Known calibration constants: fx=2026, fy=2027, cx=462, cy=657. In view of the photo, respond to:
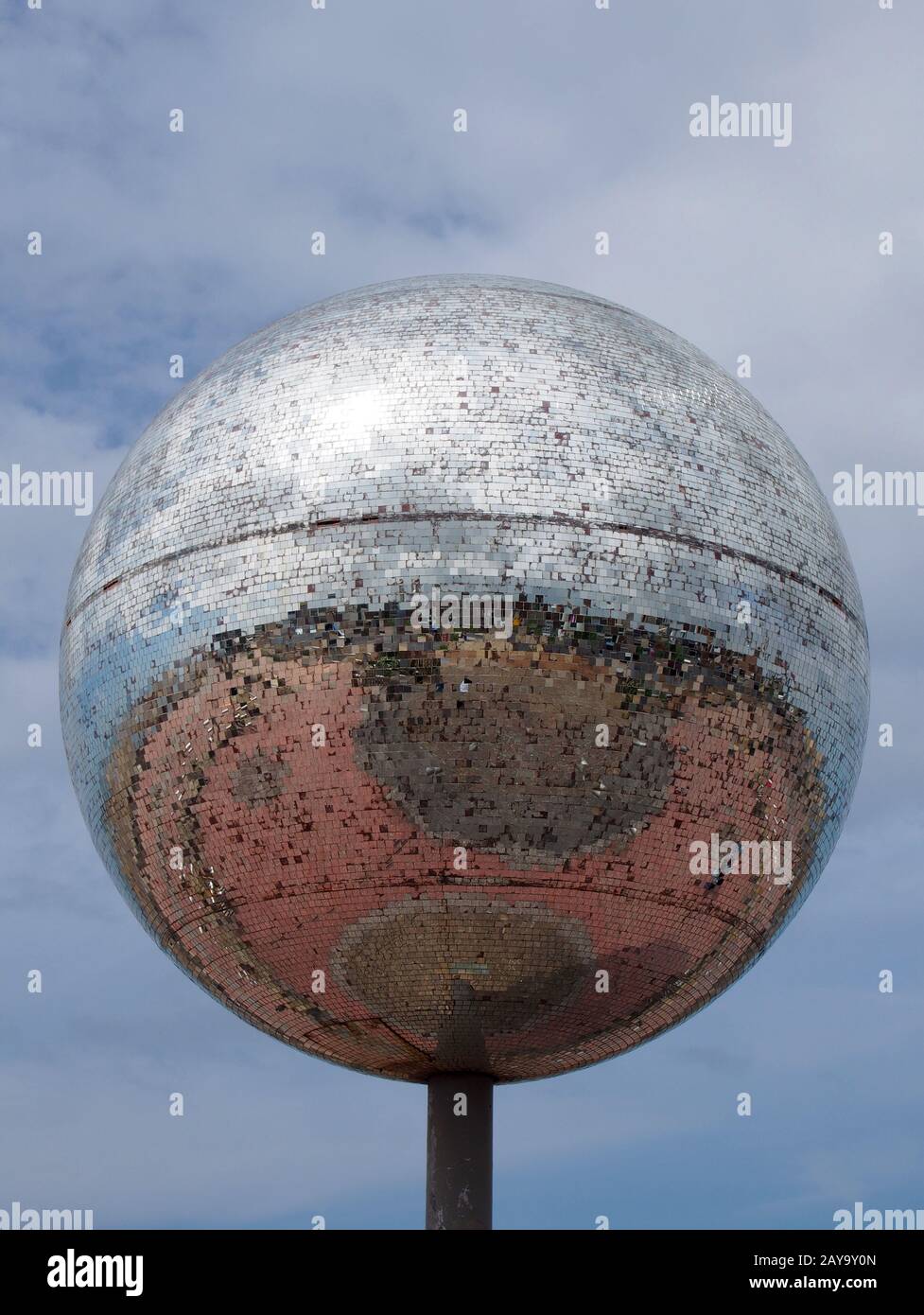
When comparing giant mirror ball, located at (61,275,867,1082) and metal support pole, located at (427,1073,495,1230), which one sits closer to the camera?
giant mirror ball, located at (61,275,867,1082)

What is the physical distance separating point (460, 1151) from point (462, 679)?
16.5 ft

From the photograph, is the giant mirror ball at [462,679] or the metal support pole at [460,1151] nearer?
the giant mirror ball at [462,679]

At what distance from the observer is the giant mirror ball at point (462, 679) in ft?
55.3

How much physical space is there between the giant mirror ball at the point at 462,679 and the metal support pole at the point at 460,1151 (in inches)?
18.1

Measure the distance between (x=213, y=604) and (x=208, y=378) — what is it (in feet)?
8.94

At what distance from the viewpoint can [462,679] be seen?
1675cm

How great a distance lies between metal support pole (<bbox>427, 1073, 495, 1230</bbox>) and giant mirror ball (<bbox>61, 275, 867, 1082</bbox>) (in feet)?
1.51

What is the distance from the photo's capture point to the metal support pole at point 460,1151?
18984mm

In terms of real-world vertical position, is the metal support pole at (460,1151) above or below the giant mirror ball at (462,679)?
below

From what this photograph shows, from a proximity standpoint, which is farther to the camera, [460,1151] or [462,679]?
[460,1151]

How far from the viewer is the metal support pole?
19.0m

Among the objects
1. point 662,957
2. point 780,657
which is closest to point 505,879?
point 662,957

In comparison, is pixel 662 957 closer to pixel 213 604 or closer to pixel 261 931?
pixel 261 931

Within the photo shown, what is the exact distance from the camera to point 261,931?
1791 cm
